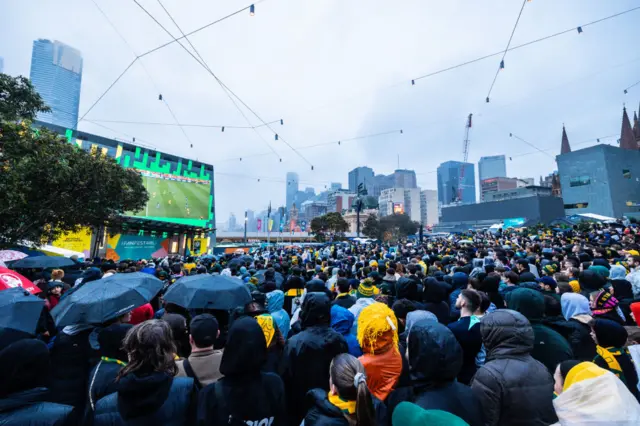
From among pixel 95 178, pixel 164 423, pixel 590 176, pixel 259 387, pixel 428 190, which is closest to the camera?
pixel 164 423

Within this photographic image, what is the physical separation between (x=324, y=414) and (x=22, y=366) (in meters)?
1.87

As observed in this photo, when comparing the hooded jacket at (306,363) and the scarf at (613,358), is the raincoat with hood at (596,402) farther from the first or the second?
the scarf at (613,358)

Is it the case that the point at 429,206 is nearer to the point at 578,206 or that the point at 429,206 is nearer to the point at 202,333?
the point at 578,206

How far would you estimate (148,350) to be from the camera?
1958mm

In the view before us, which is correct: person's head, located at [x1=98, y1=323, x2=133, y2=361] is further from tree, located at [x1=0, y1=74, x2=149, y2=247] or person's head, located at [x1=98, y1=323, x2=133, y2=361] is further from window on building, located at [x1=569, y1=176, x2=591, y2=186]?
window on building, located at [x1=569, y1=176, x2=591, y2=186]

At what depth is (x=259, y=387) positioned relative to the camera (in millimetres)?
2098

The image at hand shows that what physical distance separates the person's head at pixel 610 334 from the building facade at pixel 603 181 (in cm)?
6638

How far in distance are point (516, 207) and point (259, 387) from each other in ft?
276

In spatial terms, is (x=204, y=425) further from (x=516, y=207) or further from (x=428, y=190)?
(x=428, y=190)

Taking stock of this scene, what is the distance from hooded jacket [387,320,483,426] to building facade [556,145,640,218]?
6818cm

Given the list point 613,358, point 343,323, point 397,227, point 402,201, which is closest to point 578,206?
point 397,227

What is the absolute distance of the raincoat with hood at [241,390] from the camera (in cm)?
200

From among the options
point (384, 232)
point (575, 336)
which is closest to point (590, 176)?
point (384, 232)

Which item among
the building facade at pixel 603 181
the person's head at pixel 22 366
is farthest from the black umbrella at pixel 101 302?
the building facade at pixel 603 181
